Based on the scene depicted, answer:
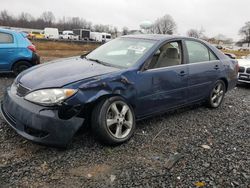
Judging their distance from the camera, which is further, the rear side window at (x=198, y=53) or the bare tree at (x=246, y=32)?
the bare tree at (x=246, y=32)

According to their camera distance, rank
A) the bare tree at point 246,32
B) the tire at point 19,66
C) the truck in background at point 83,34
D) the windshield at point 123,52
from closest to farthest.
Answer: the windshield at point 123,52 → the tire at point 19,66 → the truck in background at point 83,34 → the bare tree at point 246,32

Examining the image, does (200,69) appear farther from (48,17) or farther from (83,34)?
(48,17)

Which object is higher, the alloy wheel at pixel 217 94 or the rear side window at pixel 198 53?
the rear side window at pixel 198 53

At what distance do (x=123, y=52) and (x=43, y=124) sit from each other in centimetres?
187

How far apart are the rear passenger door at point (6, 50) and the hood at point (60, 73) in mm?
3878

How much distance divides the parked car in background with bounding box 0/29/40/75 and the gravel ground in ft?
12.8

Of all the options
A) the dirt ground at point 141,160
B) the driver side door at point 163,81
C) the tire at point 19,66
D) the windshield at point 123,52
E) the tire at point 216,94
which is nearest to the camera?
the dirt ground at point 141,160

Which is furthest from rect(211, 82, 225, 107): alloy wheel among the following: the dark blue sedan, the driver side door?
the driver side door

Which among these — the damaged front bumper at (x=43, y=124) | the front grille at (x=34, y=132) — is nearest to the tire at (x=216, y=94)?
the damaged front bumper at (x=43, y=124)

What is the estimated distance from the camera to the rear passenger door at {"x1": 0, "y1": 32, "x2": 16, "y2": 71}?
7.17 meters

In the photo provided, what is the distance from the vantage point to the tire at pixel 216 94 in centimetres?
531

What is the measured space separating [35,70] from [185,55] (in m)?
2.51

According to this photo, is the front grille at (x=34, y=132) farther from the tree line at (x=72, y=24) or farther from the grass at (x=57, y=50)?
the tree line at (x=72, y=24)

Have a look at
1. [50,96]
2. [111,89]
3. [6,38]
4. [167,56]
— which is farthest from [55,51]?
[50,96]
